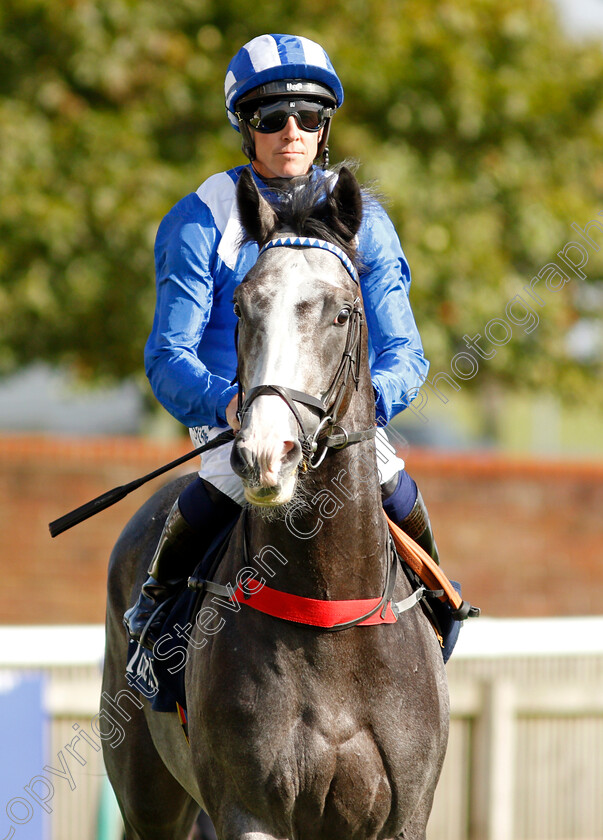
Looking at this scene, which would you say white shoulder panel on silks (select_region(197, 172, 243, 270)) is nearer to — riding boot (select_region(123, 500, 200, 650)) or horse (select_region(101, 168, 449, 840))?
horse (select_region(101, 168, 449, 840))

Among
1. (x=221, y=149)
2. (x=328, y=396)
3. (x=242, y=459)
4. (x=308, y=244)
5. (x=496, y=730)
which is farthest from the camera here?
(x=221, y=149)

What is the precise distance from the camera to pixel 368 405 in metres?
3.14

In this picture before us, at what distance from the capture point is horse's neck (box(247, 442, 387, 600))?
301 cm

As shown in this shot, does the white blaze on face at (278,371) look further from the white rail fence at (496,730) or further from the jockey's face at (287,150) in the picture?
the white rail fence at (496,730)

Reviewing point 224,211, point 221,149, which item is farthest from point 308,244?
point 221,149

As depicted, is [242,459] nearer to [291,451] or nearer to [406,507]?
[291,451]

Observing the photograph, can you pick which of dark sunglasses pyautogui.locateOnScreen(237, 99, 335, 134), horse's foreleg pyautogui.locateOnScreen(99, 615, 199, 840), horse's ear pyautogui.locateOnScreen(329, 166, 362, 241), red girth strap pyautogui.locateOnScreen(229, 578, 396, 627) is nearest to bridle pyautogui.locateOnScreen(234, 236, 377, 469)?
horse's ear pyautogui.locateOnScreen(329, 166, 362, 241)

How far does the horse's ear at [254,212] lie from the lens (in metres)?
3.13

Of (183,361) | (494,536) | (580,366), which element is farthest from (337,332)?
(580,366)

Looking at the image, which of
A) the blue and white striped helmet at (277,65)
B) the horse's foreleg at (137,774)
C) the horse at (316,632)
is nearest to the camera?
the horse at (316,632)

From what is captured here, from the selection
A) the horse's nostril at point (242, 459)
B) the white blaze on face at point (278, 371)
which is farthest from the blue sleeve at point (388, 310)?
the horse's nostril at point (242, 459)

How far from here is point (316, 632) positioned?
3.07m

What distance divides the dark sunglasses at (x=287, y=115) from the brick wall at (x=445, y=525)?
687cm

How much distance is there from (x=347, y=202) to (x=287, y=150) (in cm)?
69
